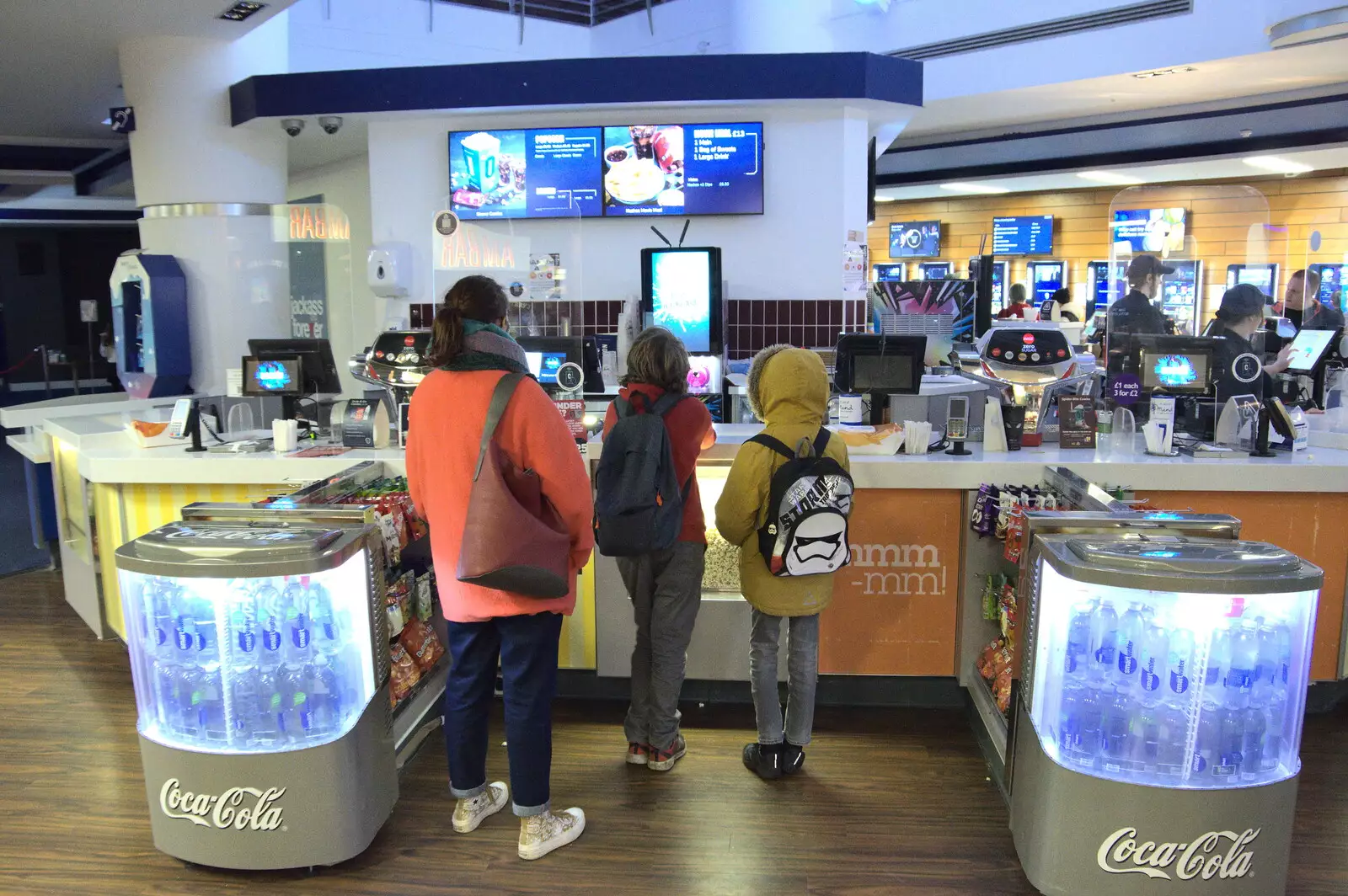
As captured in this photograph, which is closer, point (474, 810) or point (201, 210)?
point (474, 810)

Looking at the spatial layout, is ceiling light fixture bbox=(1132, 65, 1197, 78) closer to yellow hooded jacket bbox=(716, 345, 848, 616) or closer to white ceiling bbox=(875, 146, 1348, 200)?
white ceiling bbox=(875, 146, 1348, 200)

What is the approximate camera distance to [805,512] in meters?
3.16

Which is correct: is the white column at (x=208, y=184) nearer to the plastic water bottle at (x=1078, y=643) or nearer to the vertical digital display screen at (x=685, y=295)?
the vertical digital display screen at (x=685, y=295)

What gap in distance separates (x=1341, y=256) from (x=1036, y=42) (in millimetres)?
4680

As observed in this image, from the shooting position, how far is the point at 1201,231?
18.5ft

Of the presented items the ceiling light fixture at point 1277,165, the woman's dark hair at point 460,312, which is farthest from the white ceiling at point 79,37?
the ceiling light fixture at point 1277,165

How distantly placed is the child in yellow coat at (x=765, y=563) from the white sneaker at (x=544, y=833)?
717 millimetres

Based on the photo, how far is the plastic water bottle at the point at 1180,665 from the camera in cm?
253

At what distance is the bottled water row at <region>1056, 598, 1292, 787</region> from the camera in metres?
2.54

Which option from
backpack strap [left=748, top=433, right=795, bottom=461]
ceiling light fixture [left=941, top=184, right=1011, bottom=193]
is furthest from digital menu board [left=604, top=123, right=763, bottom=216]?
ceiling light fixture [left=941, top=184, right=1011, bottom=193]

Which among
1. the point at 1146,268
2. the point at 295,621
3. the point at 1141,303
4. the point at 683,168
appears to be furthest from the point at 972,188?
the point at 295,621

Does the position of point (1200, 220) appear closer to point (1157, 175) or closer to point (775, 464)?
point (775, 464)

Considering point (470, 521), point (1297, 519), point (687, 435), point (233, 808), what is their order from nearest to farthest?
1. point (470, 521)
2. point (233, 808)
3. point (687, 435)
4. point (1297, 519)

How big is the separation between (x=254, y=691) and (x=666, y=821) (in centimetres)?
129
